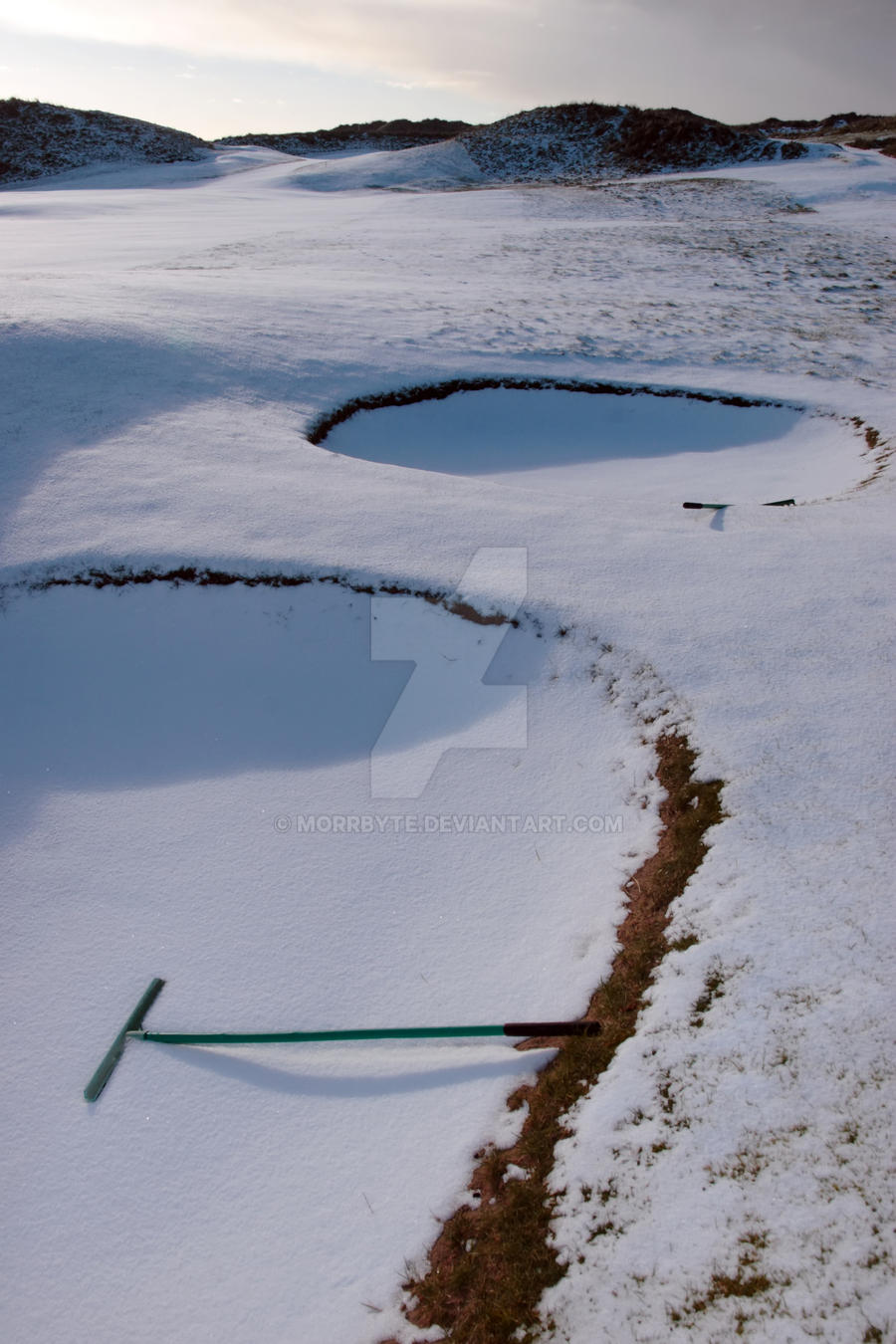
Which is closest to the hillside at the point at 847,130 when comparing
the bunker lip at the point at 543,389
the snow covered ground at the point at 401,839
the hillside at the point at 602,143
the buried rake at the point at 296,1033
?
the hillside at the point at 602,143

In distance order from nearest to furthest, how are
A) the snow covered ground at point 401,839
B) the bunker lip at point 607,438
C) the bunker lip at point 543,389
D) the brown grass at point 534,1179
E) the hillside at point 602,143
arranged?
the brown grass at point 534,1179 → the snow covered ground at point 401,839 → the bunker lip at point 607,438 → the bunker lip at point 543,389 → the hillside at point 602,143

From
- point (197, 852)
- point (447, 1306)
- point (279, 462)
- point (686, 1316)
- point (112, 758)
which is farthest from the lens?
point (279, 462)

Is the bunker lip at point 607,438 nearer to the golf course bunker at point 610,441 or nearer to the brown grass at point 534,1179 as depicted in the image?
the golf course bunker at point 610,441

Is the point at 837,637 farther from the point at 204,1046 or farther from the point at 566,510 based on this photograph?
the point at 204,1046

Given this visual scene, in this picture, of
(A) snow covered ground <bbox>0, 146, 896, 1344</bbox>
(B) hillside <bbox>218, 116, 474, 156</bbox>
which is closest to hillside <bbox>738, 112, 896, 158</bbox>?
(B) hillside <bbox>218, 116, 474, 156</bbox>

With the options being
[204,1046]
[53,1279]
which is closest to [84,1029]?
[204,1046]

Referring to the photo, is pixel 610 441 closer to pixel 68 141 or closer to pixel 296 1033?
pixel 296 1033
